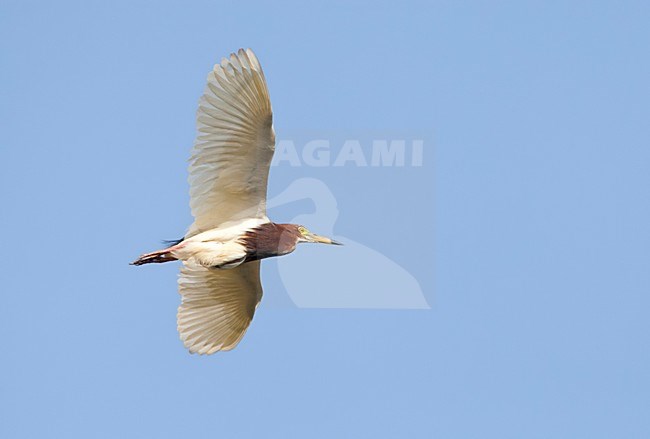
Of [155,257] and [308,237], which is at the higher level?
[308,237]

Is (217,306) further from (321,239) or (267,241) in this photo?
(321,239)

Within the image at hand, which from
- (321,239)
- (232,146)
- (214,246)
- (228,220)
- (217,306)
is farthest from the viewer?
(217,306)

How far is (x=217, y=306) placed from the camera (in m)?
18.2

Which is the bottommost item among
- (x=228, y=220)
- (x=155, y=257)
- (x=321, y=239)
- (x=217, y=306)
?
(x=217, y=306)

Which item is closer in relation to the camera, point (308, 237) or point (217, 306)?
point (308, 237)

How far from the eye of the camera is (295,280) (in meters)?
18.2

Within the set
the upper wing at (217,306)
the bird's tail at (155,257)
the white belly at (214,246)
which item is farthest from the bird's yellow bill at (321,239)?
the bird's tail at (155,257)

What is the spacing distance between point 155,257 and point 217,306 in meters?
1.62

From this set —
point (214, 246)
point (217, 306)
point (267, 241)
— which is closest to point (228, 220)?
point (214, 246)

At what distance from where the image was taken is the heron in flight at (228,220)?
15977mm

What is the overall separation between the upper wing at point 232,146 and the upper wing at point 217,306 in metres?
1.16

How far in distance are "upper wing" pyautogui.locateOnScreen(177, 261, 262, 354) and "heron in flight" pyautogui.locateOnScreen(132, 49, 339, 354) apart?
0.04 ft

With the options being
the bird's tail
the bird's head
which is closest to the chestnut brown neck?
the bird's head

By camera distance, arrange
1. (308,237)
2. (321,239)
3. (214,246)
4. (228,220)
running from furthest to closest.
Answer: (321,239) → (308,237) → (228,220) → (214,246)
